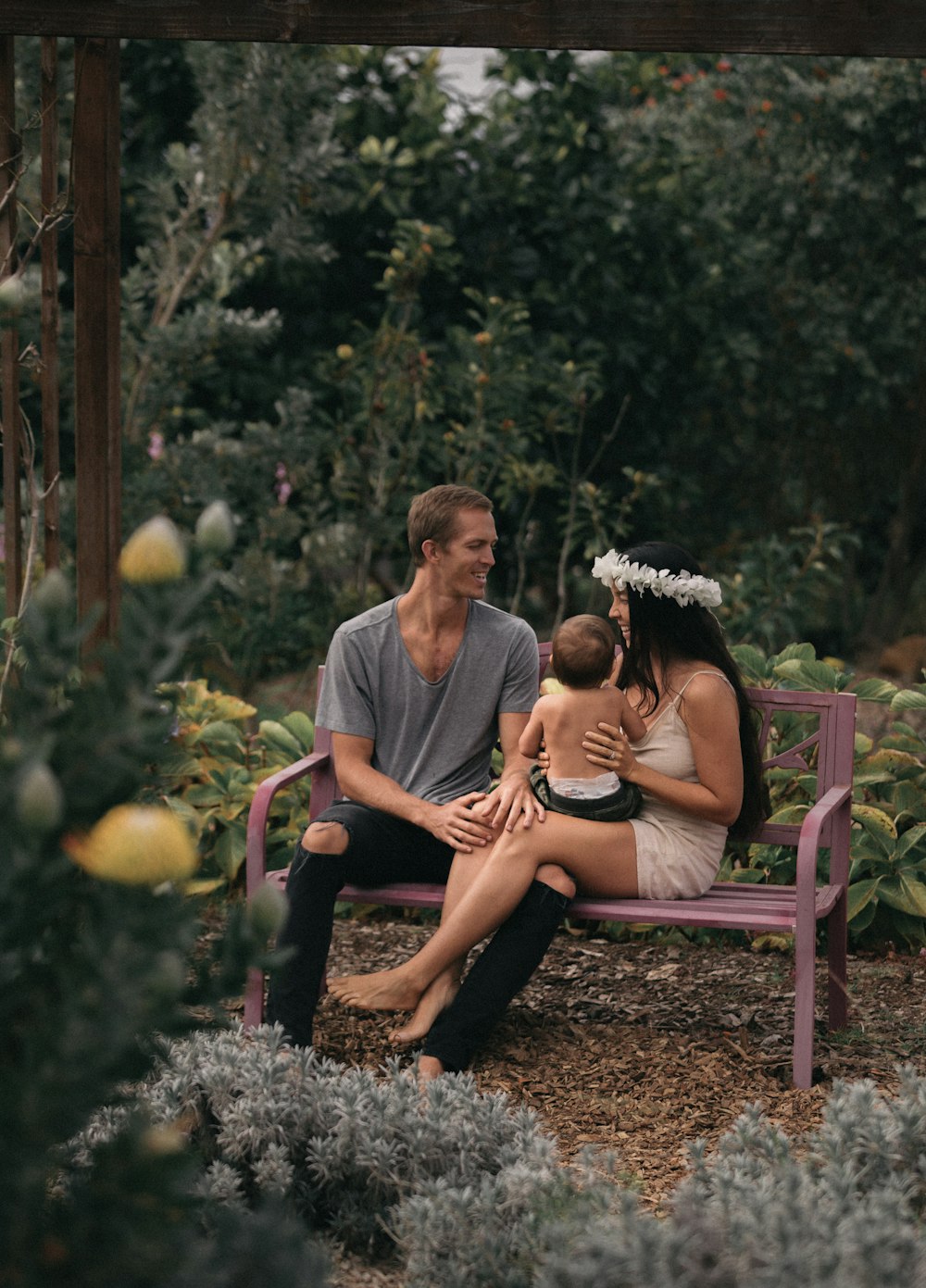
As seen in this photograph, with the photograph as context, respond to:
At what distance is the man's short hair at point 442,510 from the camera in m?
3.58

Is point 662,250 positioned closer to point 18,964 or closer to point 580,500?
point 580,500

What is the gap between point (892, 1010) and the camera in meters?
3.78

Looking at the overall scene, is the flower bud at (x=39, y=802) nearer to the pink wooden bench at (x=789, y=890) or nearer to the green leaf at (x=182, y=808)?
the pink wooden bench at (x=789, y=890)

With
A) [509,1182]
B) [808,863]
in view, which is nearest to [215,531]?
[509,1182]

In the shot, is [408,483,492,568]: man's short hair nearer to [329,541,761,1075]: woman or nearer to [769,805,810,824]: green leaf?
[329,541,761,1075]: woman

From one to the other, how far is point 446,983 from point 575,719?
26.1 inches

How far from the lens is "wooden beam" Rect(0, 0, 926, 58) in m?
3.28

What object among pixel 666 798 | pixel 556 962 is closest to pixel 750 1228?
pixel 666 798

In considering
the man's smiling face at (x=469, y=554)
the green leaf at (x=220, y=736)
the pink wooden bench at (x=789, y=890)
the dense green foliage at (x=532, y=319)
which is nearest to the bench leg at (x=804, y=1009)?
the pink wooden bench at (x=789, y=890)

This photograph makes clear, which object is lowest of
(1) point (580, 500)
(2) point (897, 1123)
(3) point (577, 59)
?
(2) point (897, 1123)

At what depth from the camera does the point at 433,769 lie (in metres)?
3.68

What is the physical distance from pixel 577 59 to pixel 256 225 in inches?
77.2

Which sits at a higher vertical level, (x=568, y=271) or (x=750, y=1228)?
(x=568, y=271)

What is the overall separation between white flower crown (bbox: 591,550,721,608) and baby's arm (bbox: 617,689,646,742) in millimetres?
246
